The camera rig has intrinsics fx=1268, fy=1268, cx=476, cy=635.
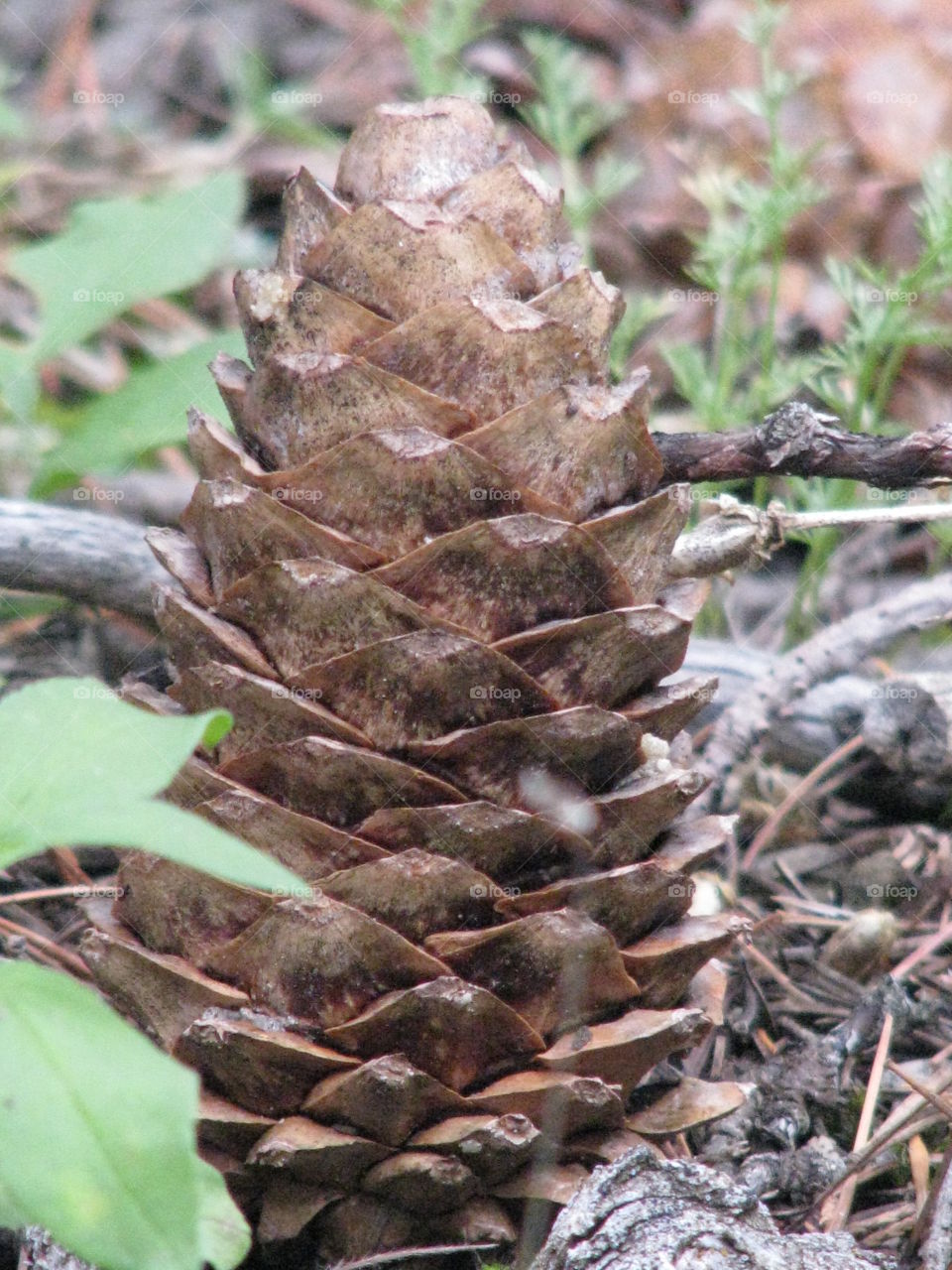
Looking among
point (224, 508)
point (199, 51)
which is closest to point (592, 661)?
point (224, 508)

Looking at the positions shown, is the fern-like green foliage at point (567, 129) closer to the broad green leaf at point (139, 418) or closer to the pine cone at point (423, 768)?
the broad green leaf at point (139, 418)

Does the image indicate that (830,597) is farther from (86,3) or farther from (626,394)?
(86,3)

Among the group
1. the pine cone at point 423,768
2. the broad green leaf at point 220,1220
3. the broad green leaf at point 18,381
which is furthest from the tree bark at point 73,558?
the broad green leaf at point 220,1220

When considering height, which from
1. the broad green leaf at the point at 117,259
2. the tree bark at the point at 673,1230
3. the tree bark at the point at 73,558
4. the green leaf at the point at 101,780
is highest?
the green leaf at the point at 101,780

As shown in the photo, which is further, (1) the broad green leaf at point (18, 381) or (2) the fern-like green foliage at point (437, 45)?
(2) the fern-like green foliage at point (437, 45)

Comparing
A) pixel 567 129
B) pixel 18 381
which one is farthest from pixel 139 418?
pixel 567 129

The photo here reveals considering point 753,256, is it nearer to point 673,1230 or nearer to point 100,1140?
point 673,1230
